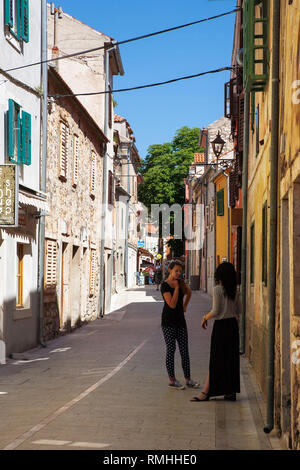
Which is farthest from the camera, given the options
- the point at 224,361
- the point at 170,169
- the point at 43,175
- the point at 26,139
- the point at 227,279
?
the point at 170,169

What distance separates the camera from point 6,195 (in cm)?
1185

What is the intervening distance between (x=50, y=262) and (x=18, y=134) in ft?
14.2

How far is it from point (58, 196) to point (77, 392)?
900cm

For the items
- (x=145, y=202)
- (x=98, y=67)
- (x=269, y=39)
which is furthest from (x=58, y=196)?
(x=145, y=202)

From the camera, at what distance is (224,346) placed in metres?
→ 8.67

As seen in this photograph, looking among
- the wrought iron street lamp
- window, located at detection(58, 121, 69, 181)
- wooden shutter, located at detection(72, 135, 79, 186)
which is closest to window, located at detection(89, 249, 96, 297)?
wooden shutter, located at detection(72, 135, 79, 186)

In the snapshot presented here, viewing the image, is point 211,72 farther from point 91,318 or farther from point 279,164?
point 91,318

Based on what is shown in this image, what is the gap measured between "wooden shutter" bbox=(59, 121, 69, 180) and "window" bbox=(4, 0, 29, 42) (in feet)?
12.7

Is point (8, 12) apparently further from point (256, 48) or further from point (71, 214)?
point (71, 214)

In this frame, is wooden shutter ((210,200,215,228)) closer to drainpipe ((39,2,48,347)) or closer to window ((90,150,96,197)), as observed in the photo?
window ((90,150,96,197))

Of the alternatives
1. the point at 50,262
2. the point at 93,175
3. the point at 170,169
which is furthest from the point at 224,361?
the point at 170,169

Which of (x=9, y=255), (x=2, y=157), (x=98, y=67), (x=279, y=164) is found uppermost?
(x=98, y=67)

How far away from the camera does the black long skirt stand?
8641 mm

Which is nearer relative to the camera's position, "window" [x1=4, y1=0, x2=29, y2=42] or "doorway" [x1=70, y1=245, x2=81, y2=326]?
"window" [x1=4, y1=0, x2=29, y2=42]
